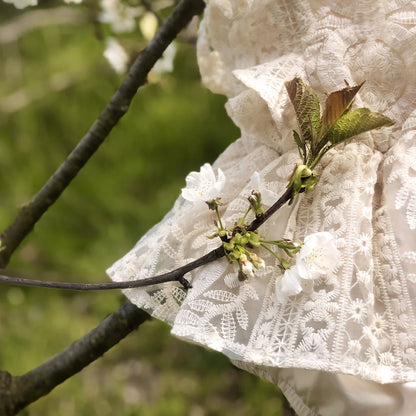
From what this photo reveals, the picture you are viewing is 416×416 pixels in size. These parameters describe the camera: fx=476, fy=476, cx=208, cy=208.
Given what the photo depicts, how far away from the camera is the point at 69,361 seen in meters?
0.56

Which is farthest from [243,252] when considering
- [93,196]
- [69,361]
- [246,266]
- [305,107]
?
[93,196]

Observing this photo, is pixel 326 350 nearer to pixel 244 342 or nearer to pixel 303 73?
pixel 244 342

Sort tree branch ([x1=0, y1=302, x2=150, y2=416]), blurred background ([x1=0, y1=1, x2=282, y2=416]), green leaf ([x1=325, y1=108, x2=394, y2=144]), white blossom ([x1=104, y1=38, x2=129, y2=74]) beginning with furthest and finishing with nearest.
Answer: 1. blurred background ([x1=0, y1=1, x2=282, y2=416])
2. white blossom ([x1=104, y1=38, x2=129, y2=74])
3. tree branch ([x1=0, y1=302, x2=150, y2=416])
4. green leaf ([x1=325, y1=108, x2=394, y2=144])

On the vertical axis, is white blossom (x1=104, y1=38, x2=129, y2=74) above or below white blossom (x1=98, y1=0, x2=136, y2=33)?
below

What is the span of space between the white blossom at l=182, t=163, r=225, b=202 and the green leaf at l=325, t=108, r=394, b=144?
0.10 meters

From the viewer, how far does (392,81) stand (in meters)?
0.45

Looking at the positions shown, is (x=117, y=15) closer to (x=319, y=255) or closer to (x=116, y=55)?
(x=116, y=55)

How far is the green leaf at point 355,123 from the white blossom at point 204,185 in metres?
0.10

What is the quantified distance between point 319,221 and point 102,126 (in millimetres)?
309

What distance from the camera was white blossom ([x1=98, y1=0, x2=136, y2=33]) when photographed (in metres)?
0.82

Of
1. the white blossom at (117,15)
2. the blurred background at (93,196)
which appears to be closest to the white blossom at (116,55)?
the white blossom at (117,15)

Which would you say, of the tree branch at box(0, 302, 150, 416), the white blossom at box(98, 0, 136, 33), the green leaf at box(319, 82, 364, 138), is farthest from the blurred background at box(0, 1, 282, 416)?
the green leaf at box(319, 82, 364, 138)

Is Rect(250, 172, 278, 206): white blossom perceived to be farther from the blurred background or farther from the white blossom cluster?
the blurred background

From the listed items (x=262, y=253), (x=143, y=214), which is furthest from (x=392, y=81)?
(x=143, y=214)
